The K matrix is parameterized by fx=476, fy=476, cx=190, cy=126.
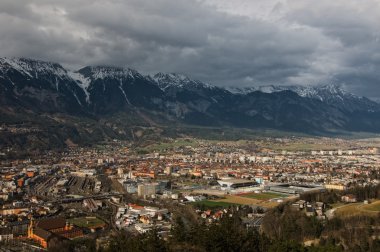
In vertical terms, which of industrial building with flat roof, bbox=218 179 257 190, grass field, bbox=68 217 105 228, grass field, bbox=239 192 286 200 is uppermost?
industrial building with flat roof, bbox=218 179 257 190

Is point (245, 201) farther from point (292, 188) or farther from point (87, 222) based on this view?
point (87, 222)

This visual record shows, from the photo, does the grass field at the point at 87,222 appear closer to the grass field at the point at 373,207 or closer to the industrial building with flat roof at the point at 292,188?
the grass field at the point at 373,207

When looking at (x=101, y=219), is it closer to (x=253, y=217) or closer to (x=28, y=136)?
(x=253, y=217)

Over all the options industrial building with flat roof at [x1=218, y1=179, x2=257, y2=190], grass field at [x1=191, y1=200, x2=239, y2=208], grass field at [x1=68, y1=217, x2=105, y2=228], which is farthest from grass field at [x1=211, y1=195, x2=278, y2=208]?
grass field at [x1=68, y1=217, x2=105, y2=228]

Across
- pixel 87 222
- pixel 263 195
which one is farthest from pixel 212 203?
pixel 87 222

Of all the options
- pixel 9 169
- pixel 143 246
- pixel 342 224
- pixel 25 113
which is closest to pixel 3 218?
pixel 143 246

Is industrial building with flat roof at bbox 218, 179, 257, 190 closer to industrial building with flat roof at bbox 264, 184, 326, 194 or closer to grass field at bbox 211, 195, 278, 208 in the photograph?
industrial building with flat roof at bbox 264, 184, 326, 194

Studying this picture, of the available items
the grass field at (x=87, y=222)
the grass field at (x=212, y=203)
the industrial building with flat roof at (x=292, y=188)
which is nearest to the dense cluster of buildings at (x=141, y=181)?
the industrial building with flat roof at (x=292, y=188)

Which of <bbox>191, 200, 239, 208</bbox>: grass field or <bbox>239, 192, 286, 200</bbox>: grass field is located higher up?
<bbox>239, 192, 286, 200</bbox>: grass field
